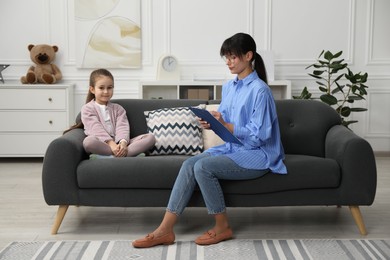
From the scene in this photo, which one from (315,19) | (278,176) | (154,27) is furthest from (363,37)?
(278,176)

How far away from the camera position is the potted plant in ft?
17.3

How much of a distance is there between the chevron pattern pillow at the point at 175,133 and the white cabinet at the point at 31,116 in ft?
6.42

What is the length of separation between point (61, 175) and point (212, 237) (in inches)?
34.0

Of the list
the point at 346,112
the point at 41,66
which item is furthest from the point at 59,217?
the point at 346,112

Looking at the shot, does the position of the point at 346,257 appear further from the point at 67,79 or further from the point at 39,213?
the point at 67,79

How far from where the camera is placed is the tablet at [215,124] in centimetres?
290

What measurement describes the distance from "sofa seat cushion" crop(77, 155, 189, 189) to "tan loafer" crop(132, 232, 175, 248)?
0.27 meters

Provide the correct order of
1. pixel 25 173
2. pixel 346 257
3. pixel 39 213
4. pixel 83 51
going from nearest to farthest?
pixel 346 257
pixel 39 213
pixel 25 173
pixel 83 51

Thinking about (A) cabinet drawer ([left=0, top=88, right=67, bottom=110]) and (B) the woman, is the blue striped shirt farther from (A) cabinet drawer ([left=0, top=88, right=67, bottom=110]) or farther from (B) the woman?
(A) cabinet drawer ([left=0, top=88, right=67, bottom=110])

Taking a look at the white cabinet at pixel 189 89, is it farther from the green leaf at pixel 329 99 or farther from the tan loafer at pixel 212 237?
the tan loafer at pixel 212 237

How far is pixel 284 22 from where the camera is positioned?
570 centimetres

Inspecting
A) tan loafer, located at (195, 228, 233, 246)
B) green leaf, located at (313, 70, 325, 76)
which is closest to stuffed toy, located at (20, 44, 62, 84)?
green leaf, located at (313, 70, 325, 76)

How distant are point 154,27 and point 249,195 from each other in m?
2.96

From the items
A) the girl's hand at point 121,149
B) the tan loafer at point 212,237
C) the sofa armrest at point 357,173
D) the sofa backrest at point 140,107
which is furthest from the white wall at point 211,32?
the tan loafer at point 212,237
